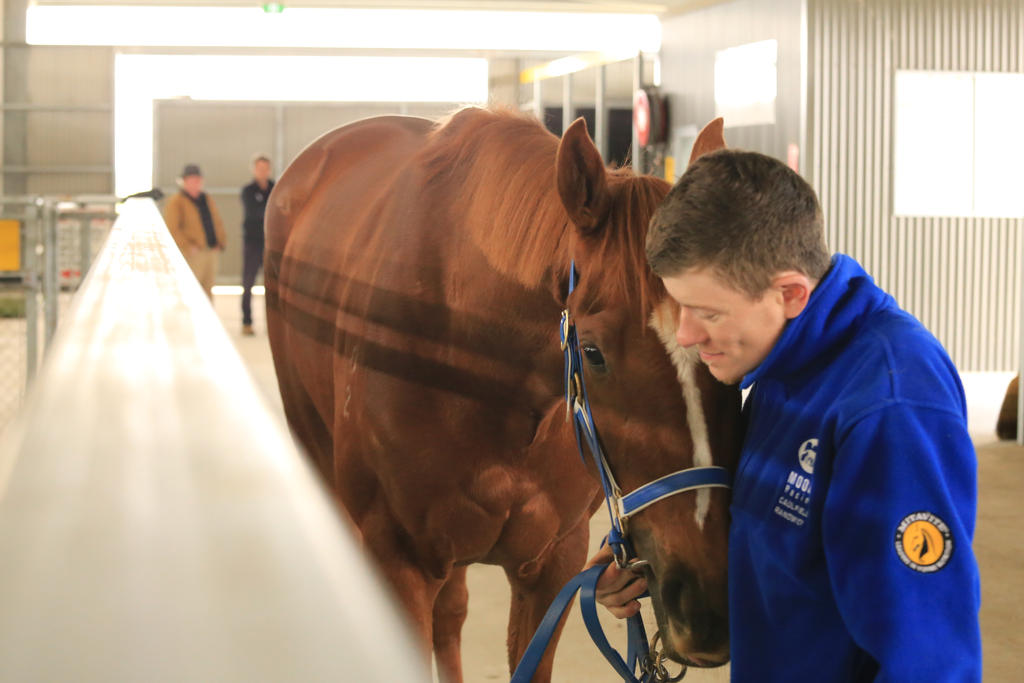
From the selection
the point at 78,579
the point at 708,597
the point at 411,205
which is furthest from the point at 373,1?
the point at 78,579

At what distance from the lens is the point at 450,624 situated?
281 cm

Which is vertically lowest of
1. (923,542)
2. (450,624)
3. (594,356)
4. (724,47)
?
(450,624)

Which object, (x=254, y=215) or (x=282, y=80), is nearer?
(x=254, y=215)

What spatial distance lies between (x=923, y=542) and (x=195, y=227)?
33.0 feet

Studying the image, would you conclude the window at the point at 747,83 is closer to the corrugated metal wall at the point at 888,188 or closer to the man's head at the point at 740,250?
the corrugated metal wall at the point at 888,188

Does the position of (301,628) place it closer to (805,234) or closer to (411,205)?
(805,234)

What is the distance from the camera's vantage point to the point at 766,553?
1274mm

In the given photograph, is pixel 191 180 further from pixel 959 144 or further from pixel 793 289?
pixel 793 289

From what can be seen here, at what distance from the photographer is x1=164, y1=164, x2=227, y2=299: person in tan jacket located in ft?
33.7

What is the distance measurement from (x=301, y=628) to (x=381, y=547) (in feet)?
6.90

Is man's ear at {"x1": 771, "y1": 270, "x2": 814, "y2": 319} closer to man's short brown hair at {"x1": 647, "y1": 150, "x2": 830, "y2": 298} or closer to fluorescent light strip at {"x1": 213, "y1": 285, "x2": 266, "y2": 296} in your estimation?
man's short brown hair at {"x1": 647, "y1": 150, "x2": 830, "y2": 298}

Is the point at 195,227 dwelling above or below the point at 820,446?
above

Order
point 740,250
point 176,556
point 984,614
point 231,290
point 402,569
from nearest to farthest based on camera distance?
1. point 176,556
2. point 740,250
3. point 402,569
4. point 984,614
5. point 231,290

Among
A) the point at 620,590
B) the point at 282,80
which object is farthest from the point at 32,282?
the point at 282,80
